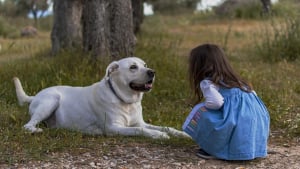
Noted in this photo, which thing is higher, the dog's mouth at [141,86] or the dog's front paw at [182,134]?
the dog's mouth at [141,86]

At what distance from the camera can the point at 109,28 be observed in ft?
28.4

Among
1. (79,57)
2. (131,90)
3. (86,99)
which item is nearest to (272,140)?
(131,90)

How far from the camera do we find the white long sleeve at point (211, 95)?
4754mm

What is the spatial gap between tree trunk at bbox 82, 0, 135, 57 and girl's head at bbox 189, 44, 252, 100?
3.59m

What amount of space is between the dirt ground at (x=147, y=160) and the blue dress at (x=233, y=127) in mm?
98

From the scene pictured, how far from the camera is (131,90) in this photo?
226 inches

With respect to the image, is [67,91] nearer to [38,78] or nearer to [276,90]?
[38,78]

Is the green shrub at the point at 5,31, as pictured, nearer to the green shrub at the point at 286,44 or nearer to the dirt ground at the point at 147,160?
the green shrub at the point at 286,44

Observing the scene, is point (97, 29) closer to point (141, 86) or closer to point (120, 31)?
point (120, 31)

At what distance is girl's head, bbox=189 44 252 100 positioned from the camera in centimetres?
492

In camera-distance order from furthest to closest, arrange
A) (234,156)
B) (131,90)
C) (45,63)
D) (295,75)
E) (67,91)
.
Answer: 1. (295,75)
2. (45,63)
3. (67,91)
4. (131,90)
5. (234,156)

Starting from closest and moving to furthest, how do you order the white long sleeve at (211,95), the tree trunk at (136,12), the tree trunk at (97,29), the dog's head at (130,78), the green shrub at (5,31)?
the white long sleeve at (211,95) < the dog's head at (130,78) < the tree trunk at (97,29) < the tree trunk at (136,12) < the green shrub at (5,31)

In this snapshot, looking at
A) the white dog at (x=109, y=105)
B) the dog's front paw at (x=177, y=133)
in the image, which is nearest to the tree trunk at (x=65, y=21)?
the white dog at (x=109, y=105)

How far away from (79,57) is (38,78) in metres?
0.74
